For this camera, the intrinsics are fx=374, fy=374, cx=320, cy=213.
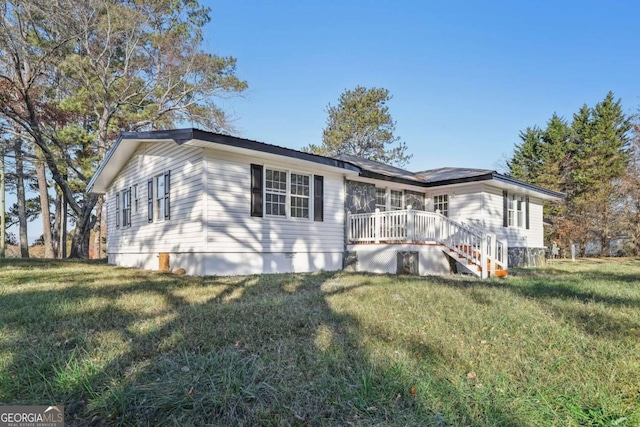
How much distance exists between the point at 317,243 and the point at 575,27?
11100 mm

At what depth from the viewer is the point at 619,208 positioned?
2256 centimetres

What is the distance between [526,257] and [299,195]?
400 inches

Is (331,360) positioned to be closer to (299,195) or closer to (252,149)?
(252,149)

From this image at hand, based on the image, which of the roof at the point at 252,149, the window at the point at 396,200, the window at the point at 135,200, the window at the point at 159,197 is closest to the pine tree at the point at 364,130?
the roof at the point at 252,149

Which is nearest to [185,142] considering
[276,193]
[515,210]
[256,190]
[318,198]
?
[256,190]

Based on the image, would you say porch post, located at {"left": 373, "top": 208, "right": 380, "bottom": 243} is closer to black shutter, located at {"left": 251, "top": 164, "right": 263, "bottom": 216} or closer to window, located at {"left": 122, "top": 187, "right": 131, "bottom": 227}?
black shutter, located at {"left": 251, "top": 164, "right": 263, "bottom": 216}

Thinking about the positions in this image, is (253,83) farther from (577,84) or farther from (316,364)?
(316,364)

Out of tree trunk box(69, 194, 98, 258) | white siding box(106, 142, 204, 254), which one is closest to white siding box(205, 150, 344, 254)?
white siding box(106, 142, 204, 254)

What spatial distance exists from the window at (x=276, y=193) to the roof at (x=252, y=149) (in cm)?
79

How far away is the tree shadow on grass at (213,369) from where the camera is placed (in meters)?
2.38

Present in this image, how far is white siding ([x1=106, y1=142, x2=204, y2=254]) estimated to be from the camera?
29.4 ft

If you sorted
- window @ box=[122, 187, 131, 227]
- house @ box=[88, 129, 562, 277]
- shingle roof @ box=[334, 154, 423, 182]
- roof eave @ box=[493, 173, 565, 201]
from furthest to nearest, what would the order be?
window @ box=[122, 187, 131, 227]
roof eave @ box=[493, 173, 565, 201]
shingle roof @ box=[334, 154, 423, 182]
house @ box=[88, 129, 562, 277]

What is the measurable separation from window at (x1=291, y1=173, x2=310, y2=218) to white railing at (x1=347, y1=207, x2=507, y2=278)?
68.1 inches

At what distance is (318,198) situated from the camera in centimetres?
1065
